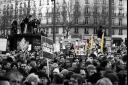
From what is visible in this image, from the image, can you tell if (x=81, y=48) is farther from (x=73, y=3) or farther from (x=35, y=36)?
(x=73, y=3)

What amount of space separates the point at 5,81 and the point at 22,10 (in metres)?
104

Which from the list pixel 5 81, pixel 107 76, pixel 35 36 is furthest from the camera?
pixel 35 36

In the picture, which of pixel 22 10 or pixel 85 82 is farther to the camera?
pixel 22 10

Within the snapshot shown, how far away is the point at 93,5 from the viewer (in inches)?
4070

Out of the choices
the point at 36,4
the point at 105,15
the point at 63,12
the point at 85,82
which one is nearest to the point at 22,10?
the point at 36,4

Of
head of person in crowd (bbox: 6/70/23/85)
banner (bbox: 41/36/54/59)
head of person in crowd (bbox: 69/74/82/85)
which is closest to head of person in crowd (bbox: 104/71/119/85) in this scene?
head of person in crowd (bbox: 69/74/82/85)

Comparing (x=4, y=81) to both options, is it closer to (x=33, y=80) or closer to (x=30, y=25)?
(x=33, y=80)

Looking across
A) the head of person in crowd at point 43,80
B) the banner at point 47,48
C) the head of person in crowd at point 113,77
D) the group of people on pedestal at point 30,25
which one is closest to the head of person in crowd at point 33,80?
the head of person in crowd at point 43,80

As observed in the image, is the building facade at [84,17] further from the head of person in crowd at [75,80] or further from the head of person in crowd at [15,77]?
the head of person in crowd at [75,80]

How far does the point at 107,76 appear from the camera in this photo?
1366 centimetres

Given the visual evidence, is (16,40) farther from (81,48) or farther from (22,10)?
(22,10)

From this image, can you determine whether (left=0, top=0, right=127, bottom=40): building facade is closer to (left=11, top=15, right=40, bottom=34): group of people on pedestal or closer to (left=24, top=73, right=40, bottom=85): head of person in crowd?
(left=11, top=15, right=40, bottom=34): group of people on pedestal

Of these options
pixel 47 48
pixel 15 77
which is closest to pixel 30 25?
pixel 47 48

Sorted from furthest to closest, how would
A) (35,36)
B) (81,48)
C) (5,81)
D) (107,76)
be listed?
(35,36) < (81,48) < (107,76) < (5,81)
